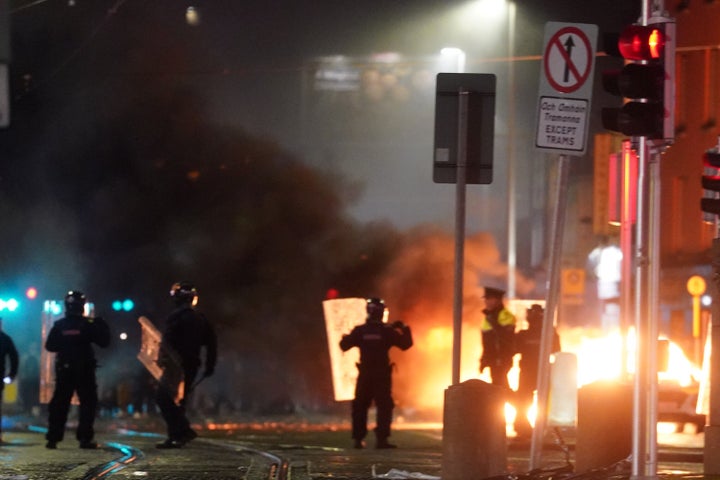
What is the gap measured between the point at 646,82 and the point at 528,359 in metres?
7.92

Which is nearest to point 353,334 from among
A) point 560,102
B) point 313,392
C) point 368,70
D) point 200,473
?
point 200,473

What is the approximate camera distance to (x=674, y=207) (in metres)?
44.5

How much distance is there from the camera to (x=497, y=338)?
18250mm

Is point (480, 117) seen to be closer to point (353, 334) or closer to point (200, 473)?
point (200, 473)

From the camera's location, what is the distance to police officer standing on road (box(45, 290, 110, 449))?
16938mm

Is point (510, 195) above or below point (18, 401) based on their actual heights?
above

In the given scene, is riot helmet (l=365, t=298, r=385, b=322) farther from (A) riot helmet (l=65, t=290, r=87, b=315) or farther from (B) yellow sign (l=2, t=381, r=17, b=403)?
(B) yellow sign (l=2, t=381, r=17, b=403)

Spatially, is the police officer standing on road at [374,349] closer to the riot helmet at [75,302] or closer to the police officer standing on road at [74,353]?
the police officer standing on road at [74,353]

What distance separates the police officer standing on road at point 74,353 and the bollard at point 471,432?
20.2 ft

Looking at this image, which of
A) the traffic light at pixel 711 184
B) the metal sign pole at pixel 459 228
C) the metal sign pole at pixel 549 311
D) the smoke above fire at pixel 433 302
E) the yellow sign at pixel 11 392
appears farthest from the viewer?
the yellow sign at pixel 11 392

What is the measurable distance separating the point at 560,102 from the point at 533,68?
34186 millimetres

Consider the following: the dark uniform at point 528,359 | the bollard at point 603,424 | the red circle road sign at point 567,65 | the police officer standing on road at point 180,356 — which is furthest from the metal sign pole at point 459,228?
the dark uniform at point 528,359

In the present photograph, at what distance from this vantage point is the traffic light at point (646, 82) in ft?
36.4

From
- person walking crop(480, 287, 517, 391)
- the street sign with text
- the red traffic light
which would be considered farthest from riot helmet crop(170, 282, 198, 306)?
the red traffic light
